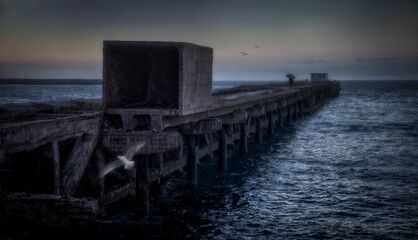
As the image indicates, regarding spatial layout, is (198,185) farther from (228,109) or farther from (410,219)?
(410,219)

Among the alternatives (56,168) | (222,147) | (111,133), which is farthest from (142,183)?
(222,147)

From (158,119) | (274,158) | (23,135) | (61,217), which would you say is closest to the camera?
(61,217)

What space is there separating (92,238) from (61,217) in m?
4.26

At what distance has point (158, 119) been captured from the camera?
39.5 ft

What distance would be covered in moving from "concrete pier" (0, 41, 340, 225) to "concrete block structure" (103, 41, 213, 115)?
33 mm

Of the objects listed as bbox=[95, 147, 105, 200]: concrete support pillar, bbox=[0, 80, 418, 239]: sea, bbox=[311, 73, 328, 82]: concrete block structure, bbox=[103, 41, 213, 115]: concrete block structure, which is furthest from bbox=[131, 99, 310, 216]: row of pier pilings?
bbox=[311, 73, 328, 82]: concrete block structure

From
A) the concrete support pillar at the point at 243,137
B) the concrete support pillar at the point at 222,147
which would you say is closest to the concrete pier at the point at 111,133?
the concrete support pillar at the point at 222,147

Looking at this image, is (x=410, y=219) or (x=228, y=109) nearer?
(x=410, y=219)

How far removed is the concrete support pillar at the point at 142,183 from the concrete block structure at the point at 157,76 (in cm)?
168

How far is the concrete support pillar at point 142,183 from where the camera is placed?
11789 millimetres

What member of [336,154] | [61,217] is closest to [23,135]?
[61,217]

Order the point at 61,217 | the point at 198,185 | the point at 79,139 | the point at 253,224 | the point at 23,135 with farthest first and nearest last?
1. the point at 198,185
2. the point at 253,224
3. the point at 79,139
4. the point at 23,135
5. the point at 61,217

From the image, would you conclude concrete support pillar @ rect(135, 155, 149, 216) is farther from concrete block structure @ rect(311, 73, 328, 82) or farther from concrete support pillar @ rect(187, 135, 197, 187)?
concrete block structure @ rect(311, 73, 328, 82)

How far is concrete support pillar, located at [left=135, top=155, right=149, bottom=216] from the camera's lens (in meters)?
11.8
